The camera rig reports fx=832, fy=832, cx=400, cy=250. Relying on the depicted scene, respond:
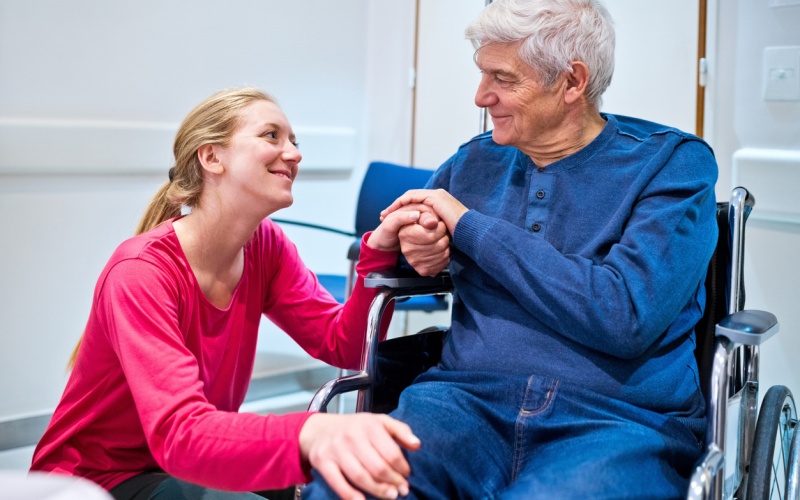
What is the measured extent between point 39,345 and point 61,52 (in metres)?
1.00

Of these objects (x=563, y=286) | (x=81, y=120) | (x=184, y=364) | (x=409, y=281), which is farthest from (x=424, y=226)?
(x=81, y=120)

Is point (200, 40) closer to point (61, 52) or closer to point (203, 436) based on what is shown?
point (61, 52)

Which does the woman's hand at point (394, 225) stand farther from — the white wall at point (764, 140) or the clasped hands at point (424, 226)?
the white wall at point (764, 140)

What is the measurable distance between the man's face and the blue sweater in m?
0.07

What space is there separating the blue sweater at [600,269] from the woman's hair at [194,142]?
1.69 ft

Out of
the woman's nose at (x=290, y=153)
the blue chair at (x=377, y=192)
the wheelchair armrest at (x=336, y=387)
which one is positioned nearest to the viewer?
the wheelchair armrest at (x=336, y=387)

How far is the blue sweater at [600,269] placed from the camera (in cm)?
141

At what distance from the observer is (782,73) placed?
241cm

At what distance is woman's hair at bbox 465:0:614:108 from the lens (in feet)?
5.29

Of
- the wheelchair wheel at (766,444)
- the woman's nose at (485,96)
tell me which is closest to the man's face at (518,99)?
the woman's nose at (485,96)

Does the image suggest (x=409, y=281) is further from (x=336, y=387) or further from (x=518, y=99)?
(x=518, y=99)

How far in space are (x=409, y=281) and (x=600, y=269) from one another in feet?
1.36

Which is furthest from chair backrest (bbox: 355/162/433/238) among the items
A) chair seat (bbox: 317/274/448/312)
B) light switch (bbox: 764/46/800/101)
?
light switch (bbox: 764/46/800/101)

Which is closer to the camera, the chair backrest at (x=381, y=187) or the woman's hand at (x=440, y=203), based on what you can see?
the woman's hand at (x=440, y=203)
